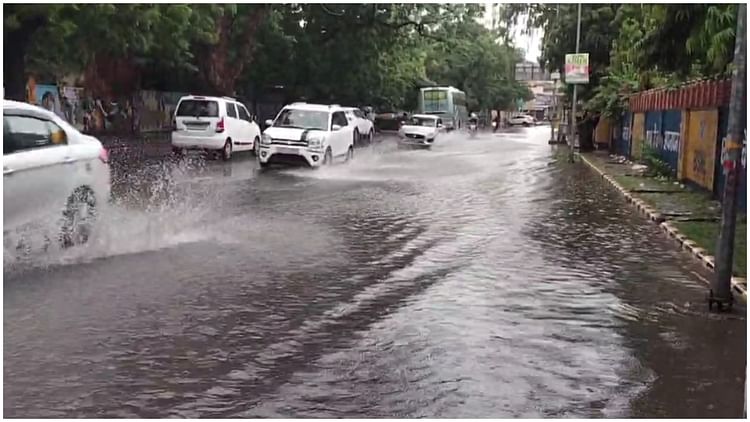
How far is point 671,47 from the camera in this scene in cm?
1312

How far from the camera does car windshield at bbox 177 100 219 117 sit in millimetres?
22969

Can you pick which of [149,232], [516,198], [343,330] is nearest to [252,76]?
[516,198]

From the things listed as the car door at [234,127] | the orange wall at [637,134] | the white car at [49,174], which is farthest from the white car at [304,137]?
the white car at [49,174]

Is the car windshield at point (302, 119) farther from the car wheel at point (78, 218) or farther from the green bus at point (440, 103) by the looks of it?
the green bus at point (440, 103)

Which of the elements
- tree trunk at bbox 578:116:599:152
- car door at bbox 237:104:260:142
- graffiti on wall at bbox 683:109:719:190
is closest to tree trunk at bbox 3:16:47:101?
car door at bbox 237:104:260:142

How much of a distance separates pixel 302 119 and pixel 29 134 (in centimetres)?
1367

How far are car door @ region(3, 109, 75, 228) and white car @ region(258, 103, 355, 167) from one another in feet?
39.0

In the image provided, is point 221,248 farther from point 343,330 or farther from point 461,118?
point 461,118

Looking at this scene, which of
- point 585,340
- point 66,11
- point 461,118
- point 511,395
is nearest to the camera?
point 511,395

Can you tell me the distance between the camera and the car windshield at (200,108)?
2297 centimetres

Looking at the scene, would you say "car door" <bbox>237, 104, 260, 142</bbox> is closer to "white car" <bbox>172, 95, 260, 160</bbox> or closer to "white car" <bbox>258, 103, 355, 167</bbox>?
"white car" <bbox>172, 95, 260, 160</bbox>

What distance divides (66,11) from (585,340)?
15.6 metres

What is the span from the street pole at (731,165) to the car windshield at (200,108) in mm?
17711

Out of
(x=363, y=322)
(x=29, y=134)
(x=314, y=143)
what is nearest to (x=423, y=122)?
(x=314, y=143)
